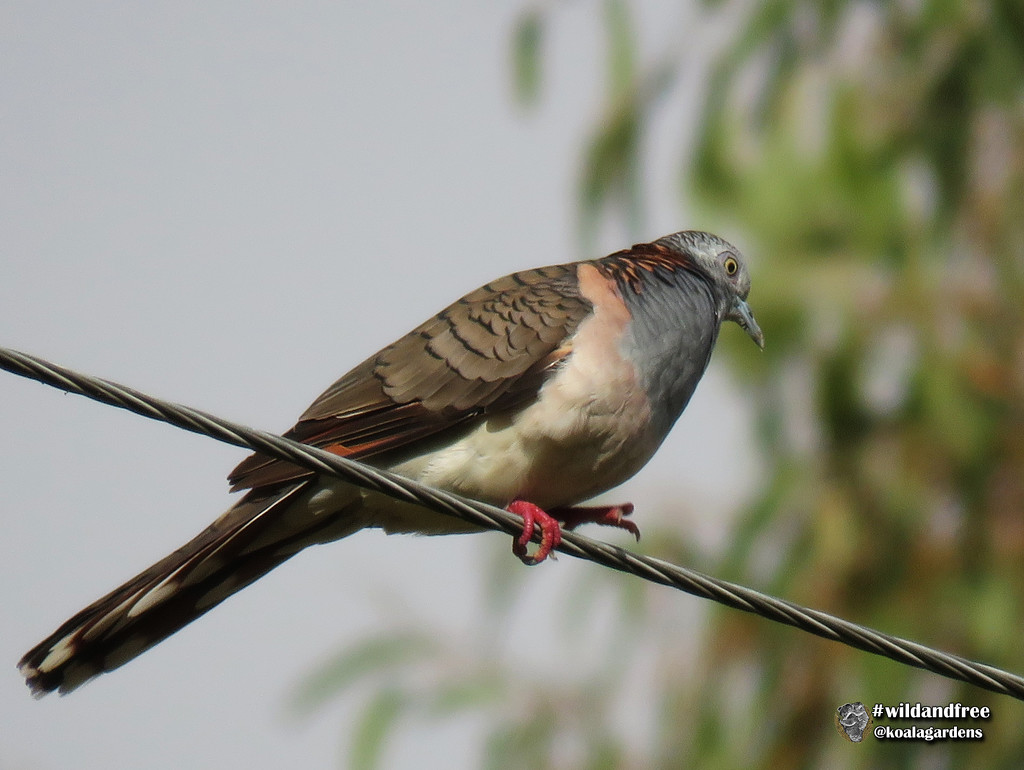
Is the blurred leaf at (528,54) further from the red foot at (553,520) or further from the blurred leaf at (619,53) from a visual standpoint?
the red foot at (553,520)

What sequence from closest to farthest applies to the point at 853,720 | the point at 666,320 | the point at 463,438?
the point at 463,438
the point at 666,320
the point at 853,720

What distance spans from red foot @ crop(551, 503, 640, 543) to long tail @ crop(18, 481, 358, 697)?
717 mm

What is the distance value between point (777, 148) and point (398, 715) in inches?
126

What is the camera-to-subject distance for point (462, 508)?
3.01 meters

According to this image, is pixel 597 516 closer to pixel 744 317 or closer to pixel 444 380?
pixel 444 380

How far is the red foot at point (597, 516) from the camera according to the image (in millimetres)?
4363

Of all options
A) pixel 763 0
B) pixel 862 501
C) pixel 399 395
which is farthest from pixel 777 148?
pixel 399 395

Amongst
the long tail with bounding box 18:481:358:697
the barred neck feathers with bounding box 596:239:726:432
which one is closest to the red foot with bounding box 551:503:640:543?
the barred neck feathers with bounding box 596:239:726:432

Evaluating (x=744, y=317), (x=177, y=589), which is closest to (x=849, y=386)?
(x=744, y=317)

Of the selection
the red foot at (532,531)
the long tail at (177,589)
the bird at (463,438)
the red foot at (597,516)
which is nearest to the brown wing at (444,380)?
the bird at (463,438)

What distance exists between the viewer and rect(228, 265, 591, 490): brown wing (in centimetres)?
401

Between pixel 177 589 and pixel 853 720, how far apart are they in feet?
9.58

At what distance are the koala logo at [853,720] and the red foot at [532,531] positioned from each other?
2191mm

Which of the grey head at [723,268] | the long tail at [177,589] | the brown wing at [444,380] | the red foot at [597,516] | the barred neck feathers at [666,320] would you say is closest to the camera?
the long tail at [177,589]
